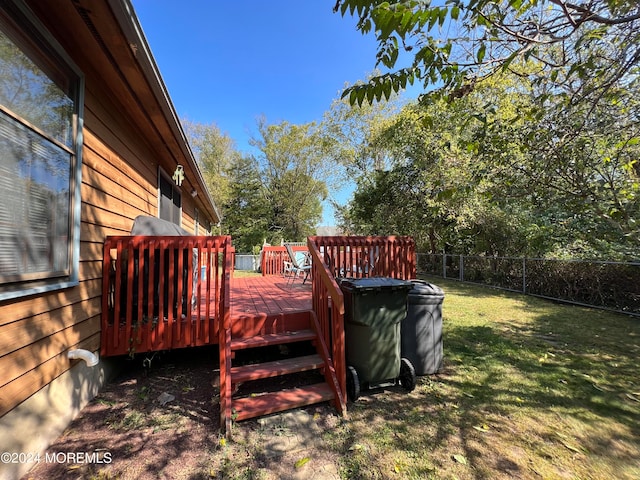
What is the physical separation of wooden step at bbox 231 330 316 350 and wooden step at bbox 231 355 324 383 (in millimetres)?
204

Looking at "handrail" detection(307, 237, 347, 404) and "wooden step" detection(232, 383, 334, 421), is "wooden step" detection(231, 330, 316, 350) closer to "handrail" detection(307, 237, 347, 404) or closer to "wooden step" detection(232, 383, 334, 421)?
"handrail" detection(307, 237, 347, 404)

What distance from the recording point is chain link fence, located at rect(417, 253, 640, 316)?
6.12 m

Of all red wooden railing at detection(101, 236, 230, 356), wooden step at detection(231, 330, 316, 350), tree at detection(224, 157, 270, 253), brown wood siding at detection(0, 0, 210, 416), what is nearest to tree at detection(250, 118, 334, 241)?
tree at detection(224, 157, 270, 253)

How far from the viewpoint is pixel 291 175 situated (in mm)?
23750

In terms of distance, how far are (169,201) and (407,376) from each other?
217 inches

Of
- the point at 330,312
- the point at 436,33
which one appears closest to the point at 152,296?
the point at 330,312

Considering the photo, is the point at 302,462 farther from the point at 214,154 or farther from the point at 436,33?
the point at 214,154

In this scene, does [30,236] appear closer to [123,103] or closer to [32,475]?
[32,475]

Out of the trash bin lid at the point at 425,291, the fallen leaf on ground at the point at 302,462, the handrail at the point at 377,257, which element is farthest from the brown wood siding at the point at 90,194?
the trash bin lid at the point at 425,291

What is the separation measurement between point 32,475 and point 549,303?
9344 millimetres

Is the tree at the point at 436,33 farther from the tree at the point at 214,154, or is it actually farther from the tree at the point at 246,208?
the tree at the point at 246,208

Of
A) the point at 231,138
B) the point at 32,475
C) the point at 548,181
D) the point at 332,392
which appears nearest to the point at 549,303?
the point at 548,181

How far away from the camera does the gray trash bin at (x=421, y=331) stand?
312cm

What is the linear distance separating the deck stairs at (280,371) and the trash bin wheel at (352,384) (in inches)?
5.5
